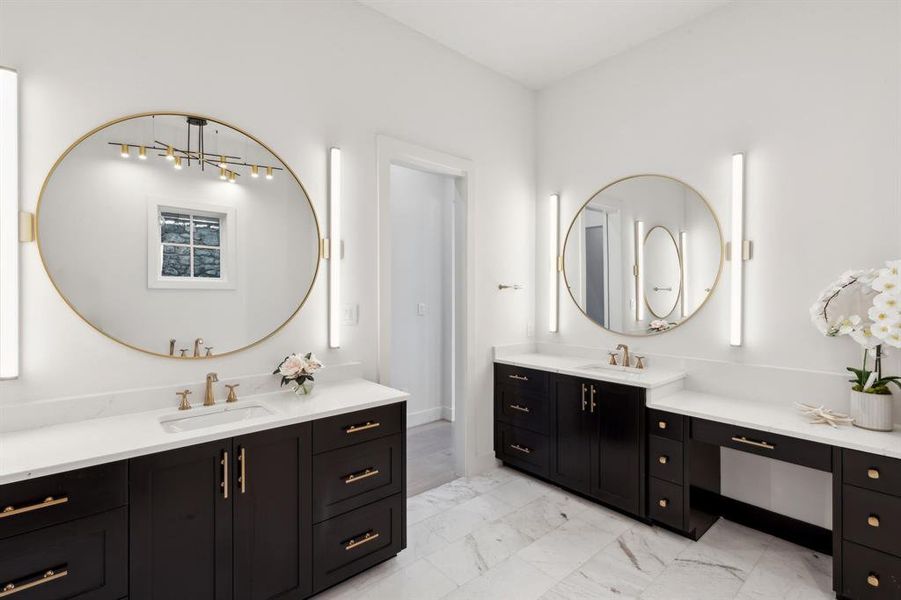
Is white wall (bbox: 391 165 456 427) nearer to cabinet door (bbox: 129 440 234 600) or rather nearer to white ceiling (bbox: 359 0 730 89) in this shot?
white ceiling (bbox: 359 0 730 89)

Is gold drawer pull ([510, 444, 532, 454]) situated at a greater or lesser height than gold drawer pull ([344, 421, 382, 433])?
lesser

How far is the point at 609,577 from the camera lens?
2211 millimetres

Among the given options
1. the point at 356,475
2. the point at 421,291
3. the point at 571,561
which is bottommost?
the point at 571,561

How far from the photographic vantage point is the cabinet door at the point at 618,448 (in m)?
2.68

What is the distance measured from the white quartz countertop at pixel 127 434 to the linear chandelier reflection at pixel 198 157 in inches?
45.2

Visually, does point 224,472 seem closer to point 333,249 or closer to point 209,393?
point 209,393

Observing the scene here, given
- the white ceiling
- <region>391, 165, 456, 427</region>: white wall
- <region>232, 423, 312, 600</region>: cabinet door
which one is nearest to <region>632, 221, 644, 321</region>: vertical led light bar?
the white ceiling

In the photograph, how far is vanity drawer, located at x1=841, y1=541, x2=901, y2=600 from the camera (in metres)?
1.87

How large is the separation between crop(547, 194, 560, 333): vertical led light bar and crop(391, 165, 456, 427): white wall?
1.03 metres

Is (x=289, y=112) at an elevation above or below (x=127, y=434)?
above

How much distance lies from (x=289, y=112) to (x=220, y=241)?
817mm

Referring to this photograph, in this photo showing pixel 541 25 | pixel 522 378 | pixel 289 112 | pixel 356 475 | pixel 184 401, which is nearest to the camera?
pixel 184 401

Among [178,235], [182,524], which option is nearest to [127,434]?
[182,524]

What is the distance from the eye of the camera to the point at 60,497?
4.72 ft
